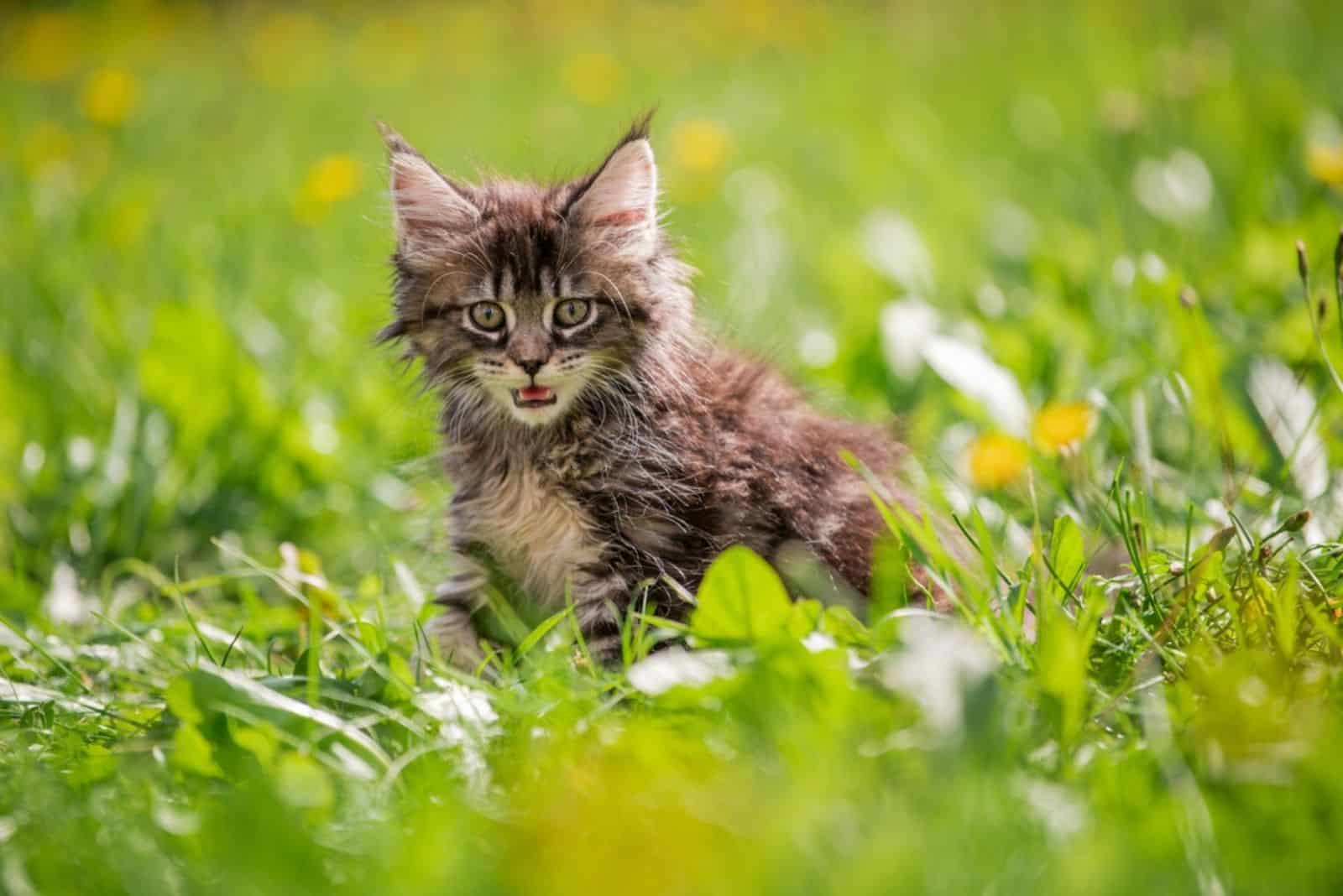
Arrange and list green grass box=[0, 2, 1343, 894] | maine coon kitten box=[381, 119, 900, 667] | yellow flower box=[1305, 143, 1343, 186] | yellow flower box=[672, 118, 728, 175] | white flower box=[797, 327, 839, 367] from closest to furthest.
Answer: green grass box=[0, 2, 1343, 894] < maine coon kitten box=[381, 119, 900, 667] < yellow flower box=[1305, 143, 1343, 186] < white flower box=[797, 327, 839, 367] < yellow flower box=[672, 118, 728, 175]

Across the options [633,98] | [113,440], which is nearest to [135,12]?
[633,98]

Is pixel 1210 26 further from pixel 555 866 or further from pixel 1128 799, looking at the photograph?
pixel 555 866

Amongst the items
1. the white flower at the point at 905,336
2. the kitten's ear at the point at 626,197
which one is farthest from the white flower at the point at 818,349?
the kitten's ear at the point at 626,197

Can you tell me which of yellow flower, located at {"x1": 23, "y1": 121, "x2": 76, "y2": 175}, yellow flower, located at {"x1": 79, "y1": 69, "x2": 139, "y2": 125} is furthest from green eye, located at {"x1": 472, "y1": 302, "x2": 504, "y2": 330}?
yellow flower, located at {"x1": 23, "y1": 121, "x2": 76, "y2": 175}

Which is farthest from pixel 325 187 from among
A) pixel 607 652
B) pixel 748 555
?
pixel 748 555

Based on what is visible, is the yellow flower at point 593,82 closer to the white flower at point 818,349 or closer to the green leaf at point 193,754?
the white flower at point 818,349

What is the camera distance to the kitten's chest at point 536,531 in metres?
2.16

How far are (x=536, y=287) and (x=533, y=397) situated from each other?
21 centimetres

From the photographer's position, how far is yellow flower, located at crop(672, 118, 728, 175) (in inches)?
160

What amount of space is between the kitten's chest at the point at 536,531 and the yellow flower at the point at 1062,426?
819 millimetres

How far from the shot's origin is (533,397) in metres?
2.16

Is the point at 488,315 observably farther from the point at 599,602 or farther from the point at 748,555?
the point at 748,555

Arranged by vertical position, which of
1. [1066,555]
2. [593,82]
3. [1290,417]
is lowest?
[1066,555]

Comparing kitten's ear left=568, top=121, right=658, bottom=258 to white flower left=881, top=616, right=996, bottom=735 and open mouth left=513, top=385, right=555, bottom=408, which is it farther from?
white flower left=881, top=616, right=996, bottom=735
